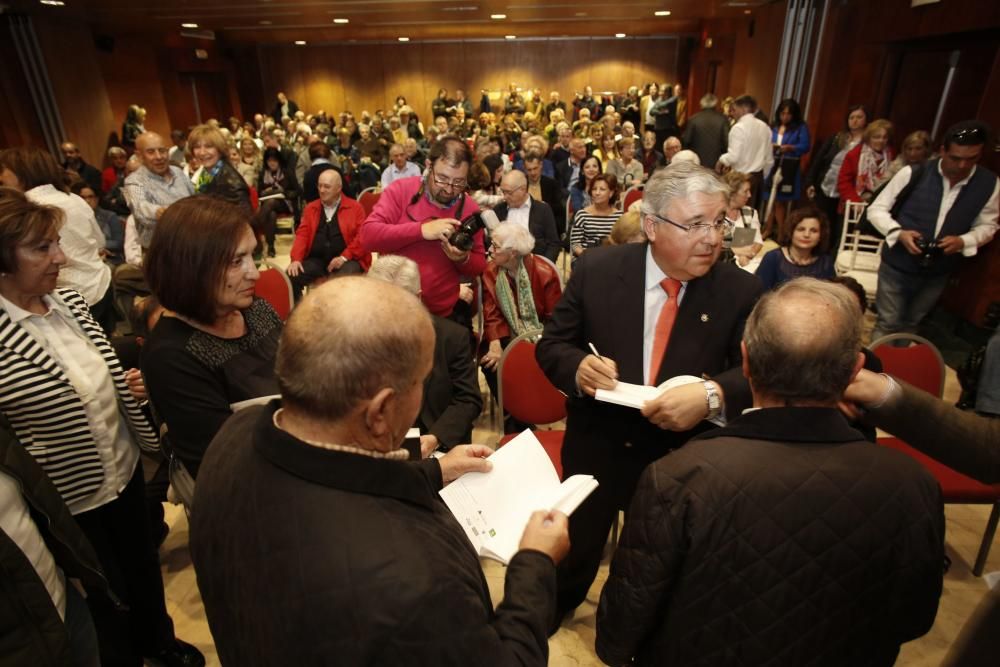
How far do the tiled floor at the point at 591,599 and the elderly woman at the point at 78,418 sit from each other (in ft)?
1.59

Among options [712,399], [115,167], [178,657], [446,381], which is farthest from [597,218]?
[115,167]

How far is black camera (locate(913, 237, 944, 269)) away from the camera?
3.47 meters

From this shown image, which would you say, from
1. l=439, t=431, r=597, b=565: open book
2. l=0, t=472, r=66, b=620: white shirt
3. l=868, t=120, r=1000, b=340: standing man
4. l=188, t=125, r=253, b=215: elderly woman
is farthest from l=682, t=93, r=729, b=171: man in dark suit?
l=0, t=472, r=66, b=620: white shirt

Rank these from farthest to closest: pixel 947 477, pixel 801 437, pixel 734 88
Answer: pixel 734 88 < pixel 947 477 < pixel 801 437

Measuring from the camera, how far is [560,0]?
33.7 ft

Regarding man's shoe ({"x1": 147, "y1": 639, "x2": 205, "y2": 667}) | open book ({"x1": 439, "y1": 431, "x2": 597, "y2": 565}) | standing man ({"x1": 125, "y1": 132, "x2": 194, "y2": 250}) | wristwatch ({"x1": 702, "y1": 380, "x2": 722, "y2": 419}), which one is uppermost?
standing man ({"x1": 125, "y1": 132, "x2": 194, "y2": 250})

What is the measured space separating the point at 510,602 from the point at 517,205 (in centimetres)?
382

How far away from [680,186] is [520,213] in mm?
2840

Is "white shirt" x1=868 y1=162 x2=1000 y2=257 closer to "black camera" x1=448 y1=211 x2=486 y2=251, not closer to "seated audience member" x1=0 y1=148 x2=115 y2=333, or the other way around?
"black camera" x1=448 y1=211 x2=486 y2=251

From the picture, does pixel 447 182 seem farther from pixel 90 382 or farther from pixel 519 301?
pixel 90 382

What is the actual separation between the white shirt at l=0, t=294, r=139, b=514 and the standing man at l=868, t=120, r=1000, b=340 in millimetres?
4349

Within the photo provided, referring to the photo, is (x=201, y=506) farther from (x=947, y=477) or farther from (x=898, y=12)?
(x=898, y=12)

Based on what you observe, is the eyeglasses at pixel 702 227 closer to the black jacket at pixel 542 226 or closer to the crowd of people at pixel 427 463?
the crowd of people at pixel 427 463

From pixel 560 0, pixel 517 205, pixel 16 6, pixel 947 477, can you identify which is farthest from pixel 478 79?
pixel 947 477
